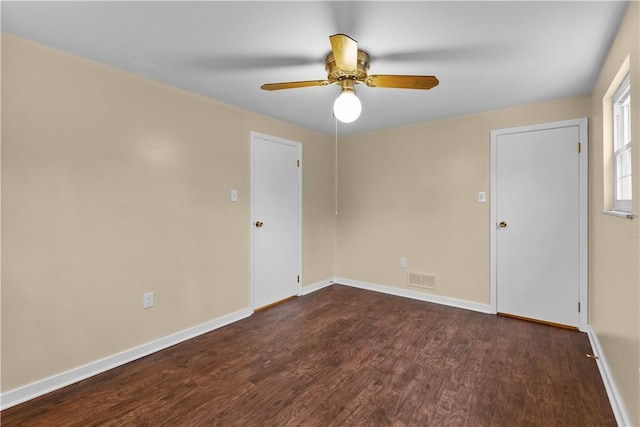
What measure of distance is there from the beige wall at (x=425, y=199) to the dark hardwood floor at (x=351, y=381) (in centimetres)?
82

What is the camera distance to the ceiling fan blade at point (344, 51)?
1.52 metres

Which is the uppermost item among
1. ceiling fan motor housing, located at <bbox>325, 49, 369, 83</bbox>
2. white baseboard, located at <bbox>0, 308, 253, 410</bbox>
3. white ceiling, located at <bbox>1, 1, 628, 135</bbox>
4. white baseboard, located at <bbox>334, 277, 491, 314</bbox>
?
white ceiling, located at <bbox>1, 1, 628, 135</bbox>

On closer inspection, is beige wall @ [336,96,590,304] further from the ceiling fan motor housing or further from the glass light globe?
the glass light globe

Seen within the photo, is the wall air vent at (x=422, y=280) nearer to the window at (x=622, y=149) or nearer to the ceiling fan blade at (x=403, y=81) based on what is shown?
the window at (x=622, y=149)

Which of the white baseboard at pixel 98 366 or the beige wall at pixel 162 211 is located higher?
the beige wall at pixel 162 211

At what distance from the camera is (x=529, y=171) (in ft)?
10.0

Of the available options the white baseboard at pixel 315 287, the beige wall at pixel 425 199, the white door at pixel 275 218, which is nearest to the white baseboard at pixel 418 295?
the beige wall at pixel 425 199

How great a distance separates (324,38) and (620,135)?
2.04 meters

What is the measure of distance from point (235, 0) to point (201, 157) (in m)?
1.60

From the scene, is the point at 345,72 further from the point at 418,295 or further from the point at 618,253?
the point at 418,295

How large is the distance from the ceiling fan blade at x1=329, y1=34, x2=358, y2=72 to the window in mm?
1594

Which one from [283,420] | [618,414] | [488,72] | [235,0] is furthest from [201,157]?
[618,414]

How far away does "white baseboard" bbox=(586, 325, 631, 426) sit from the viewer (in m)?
1.62

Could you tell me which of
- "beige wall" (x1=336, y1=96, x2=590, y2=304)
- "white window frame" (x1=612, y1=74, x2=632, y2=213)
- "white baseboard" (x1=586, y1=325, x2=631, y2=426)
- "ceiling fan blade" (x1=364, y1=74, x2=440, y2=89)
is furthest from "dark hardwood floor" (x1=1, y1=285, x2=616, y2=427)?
"ceiling fan blade" (x1=364, y1=74, x2=440, y2=89)
